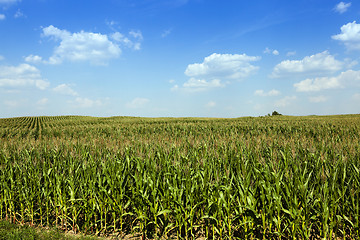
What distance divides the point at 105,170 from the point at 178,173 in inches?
75.7

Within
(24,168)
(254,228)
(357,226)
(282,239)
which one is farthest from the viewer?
(24,168)

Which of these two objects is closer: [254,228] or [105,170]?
[254,228]

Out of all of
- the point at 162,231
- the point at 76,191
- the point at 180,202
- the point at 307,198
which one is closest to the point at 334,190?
the point at 307,198

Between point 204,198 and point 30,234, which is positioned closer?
point 204,198

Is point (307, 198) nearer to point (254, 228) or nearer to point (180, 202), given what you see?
point (254, 228)

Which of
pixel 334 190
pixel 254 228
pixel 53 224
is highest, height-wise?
pixel 334 190

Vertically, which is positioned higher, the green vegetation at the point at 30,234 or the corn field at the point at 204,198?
the corn field at the point at 204,198

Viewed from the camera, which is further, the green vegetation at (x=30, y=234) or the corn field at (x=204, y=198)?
the green vegetation at (x=30, y=234)

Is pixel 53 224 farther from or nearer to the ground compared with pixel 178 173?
nearer to the ground

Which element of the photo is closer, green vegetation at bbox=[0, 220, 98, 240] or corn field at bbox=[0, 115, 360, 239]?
corn field at bbox=[0, 115, 360, 239]

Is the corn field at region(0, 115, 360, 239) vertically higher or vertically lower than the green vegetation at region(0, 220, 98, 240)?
higher

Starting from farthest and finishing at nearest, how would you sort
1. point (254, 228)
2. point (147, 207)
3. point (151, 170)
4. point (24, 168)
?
point (24, 168) < point (151, 170) < point (147, 207) < point (254, 228)

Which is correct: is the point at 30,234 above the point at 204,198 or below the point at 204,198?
below

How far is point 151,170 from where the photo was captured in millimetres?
5441
